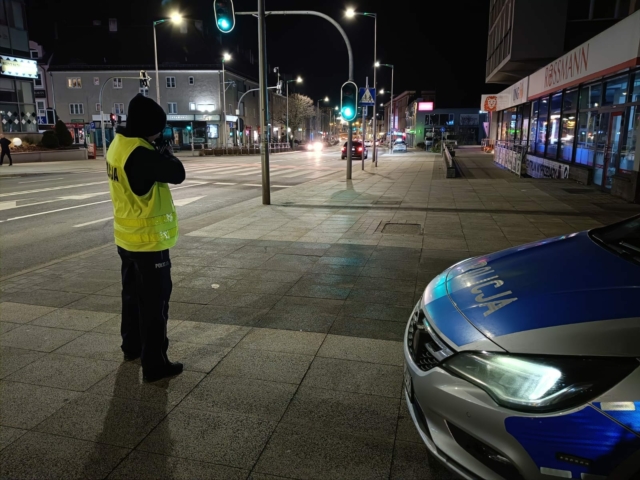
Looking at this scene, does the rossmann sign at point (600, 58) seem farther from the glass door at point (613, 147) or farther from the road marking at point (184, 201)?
the road marking at point (184, 201)

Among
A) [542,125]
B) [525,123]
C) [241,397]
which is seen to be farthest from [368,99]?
[241,397]

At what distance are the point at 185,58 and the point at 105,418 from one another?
64.8 meters

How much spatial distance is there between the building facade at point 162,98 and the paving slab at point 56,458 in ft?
198

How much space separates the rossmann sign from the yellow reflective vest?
43.0 ft

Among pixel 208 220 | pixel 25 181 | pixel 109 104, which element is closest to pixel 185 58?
pixel 109 104

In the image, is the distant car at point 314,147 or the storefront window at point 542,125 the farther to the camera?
the distant car at point 314,147

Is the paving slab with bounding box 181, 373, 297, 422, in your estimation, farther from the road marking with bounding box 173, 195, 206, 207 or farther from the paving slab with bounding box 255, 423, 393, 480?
the road marking with bounding box 173, 195, 206, 207

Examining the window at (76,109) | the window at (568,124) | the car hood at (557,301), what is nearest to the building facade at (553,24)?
the window at (568,124)

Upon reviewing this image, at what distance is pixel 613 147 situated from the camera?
14.9 meters

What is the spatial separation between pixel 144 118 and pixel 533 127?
25840 millimetres

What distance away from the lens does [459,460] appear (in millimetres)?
2246

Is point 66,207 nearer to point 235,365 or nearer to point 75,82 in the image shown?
point 235,365

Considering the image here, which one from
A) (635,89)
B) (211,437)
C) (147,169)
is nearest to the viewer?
(211,437)

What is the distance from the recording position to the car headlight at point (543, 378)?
1.94 meters
